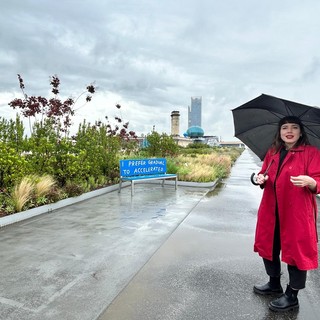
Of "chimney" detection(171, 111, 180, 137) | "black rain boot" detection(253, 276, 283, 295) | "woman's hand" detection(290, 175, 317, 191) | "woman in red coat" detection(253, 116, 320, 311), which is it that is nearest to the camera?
"woman's hand" detection(290, 175, 317, 191)

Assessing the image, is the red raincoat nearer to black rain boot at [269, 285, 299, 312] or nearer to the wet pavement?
black rain boot at [269, 285, 299, 312]

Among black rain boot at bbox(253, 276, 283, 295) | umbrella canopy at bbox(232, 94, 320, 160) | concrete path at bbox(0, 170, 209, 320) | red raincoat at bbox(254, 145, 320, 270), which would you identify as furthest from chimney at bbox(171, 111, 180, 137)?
red raincoat at bbox(254, 145, 320, 270)

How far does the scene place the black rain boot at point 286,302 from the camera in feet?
9.27

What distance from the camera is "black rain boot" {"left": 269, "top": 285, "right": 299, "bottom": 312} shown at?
282 centimetres

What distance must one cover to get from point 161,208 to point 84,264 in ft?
11.8

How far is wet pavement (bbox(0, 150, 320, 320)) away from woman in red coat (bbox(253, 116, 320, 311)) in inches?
15.7

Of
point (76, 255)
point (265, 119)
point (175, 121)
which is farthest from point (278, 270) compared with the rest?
point (175, 121)

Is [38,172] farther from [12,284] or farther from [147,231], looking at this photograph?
[12,284]

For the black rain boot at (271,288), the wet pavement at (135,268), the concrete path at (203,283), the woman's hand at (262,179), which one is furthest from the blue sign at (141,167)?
the woman's hand at (262,179)

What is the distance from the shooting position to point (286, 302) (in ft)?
9.36

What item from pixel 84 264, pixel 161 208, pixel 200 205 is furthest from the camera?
pixel 200 205

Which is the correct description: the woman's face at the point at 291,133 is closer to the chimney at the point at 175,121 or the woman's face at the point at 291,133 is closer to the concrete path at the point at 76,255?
the concrete path at the point at 76,255

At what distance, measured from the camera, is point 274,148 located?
3045mm

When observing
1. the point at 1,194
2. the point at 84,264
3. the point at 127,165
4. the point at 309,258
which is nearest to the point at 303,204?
the point at 309,258
